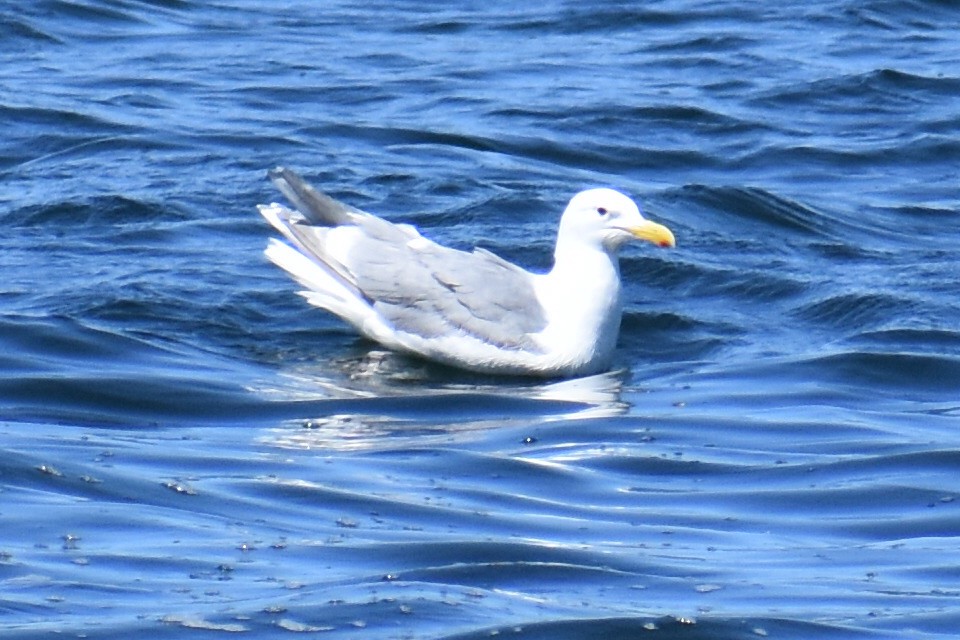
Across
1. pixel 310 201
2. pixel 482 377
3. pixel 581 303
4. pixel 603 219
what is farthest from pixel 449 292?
pixel 310 201

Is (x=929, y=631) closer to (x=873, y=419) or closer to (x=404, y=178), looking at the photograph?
(x=873, y=419)

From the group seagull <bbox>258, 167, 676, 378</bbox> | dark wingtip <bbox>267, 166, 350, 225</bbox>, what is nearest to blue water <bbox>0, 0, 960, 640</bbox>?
seagull <bbox>258, 167, 676, 378</bbox>

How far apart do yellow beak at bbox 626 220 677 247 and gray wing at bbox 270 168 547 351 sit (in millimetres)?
529

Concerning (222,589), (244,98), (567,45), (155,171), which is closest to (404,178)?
(155,171)

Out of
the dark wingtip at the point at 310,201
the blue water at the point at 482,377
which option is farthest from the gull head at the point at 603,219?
the dark wingtip at the point at 310,201

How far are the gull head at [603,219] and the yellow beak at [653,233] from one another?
0.05ft

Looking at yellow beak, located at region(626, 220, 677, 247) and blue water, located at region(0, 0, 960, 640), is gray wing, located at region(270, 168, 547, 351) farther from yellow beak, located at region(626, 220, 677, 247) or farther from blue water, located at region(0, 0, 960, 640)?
yellow beak, located at region(626, 220, 677, 247)

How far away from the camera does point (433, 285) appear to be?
379 inches

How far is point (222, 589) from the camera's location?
18.7 feet

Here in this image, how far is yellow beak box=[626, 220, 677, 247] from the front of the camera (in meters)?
9.52

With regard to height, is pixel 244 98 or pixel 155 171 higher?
pixel 244 98

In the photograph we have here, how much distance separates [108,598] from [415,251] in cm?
434

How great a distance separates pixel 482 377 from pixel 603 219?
2.92 feet

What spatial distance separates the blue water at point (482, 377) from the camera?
19.4 ft
